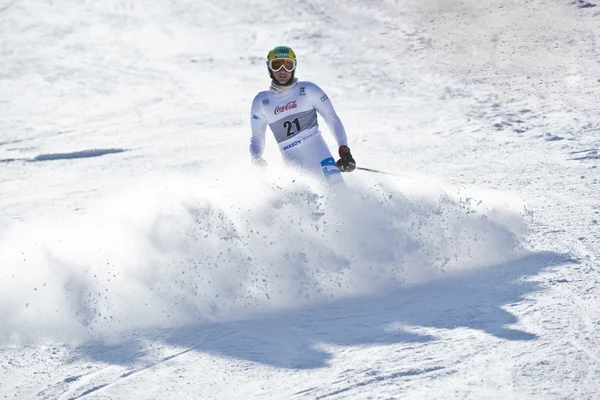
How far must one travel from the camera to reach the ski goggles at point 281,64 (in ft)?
25.9

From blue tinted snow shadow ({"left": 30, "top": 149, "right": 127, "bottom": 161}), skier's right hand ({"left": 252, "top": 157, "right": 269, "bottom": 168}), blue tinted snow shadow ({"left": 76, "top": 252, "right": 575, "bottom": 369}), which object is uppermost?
skier's right hand ({"left": 252, "top": 157, "right": 269, "bottom": 168})

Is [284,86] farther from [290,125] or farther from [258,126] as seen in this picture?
[258,126]

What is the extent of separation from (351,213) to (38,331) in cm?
292

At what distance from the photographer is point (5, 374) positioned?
19.0 feet

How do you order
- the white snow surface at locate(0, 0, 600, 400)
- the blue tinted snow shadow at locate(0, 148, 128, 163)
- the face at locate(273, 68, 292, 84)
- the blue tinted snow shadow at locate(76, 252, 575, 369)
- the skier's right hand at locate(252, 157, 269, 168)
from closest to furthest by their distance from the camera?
the white snow surface at locate(0, 0, 600, 400), the blue tinted snow shadow at locate(76, 252, 575, 369), the skier's right hand at locate(252, 157, 269, 168), the face at locate(273, 68, 292, 84), the blue tinted snow shadow at locate(0, 148, 128, 163)

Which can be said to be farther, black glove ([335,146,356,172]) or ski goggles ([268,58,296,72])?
ski goggles ([268,58,296,72])

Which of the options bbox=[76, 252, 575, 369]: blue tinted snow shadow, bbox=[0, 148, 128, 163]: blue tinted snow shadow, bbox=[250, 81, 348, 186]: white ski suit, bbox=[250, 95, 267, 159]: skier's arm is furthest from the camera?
bbox=[0, 148, 128, 163]: blue tinted snow shadow

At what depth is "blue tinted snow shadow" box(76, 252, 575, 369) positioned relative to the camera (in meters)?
5.73

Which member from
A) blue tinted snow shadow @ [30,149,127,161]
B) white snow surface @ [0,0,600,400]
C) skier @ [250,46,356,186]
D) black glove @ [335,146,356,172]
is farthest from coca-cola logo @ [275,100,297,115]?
blue tinted snow shadow @ [30,149,127,161]

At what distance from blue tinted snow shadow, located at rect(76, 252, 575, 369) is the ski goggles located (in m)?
2.57

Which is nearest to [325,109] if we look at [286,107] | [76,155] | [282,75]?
[286,107]

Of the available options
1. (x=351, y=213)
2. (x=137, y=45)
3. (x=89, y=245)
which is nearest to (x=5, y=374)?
(x=89, y=245)

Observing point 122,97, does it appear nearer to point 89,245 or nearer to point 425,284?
point 89,245

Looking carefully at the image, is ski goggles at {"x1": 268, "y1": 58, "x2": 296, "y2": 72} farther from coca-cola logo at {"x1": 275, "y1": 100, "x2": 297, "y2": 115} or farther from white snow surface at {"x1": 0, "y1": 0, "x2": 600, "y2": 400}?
white snow surface at {"x1": 0, "y1": 0, "x2": 600, "y2": 400}
